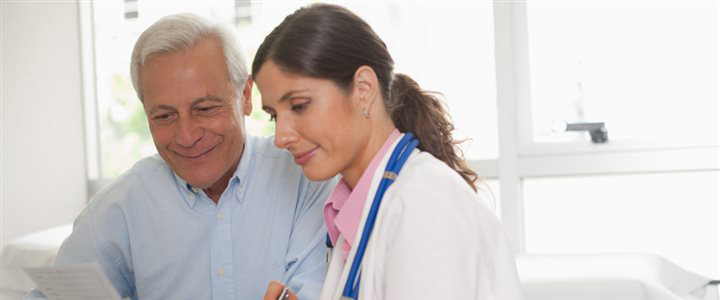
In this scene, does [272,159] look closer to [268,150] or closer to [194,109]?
[268,150]

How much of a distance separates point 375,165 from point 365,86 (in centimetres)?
14

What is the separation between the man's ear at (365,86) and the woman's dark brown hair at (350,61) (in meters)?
0.01

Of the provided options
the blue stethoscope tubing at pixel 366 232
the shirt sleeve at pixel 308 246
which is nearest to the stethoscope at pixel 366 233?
the blue stethoscope tubing at pixel 366 232

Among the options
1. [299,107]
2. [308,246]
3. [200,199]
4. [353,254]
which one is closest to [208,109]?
[200,199]

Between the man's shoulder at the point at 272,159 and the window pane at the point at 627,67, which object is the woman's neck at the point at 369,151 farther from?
the window pane at the point at 627,67

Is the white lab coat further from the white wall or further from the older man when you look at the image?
the white wall

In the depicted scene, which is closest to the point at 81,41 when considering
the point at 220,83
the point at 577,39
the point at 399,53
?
the point at 399,53

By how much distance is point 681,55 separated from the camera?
3.51 meters

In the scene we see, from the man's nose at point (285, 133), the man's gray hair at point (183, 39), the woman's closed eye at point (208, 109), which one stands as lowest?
the man's nose at point (285, 133)

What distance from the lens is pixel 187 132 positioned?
6.23 ft

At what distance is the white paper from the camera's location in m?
1.65

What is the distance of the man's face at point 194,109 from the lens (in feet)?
6.26

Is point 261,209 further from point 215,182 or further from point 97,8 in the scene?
point 97,8

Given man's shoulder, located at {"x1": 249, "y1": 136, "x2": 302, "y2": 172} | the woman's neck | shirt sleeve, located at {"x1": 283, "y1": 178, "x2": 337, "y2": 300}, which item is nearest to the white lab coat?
the woman's neck
